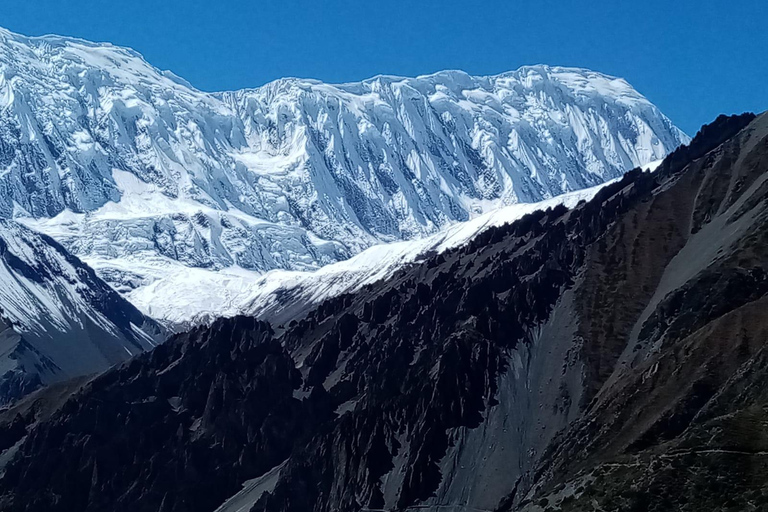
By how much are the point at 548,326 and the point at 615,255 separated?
1983 centimetres

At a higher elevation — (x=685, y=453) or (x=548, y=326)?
(x=548, y=326)

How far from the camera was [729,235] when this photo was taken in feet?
583

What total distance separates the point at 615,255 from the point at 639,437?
73601mm

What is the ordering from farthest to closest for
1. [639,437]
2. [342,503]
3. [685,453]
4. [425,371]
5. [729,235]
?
[425,371]
[729,235]
[342,503]
[639,437]
[685,453]

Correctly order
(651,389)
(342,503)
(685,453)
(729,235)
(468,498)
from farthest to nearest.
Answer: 1. (729,235)
2. (342,503)
3. (468,498)
4. (651,389)
5. (685,453)

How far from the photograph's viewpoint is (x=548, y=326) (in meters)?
192

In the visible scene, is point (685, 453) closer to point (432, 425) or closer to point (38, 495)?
point (432, 425)

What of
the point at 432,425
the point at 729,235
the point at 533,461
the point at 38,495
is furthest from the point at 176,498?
the point at 729,235

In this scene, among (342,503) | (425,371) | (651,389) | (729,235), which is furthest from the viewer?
(425,371)

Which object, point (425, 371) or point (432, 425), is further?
point (425, 371)

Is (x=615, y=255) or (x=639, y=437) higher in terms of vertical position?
(x=615, y=255)

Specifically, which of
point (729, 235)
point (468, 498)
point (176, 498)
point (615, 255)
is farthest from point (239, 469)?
point (729, 235)

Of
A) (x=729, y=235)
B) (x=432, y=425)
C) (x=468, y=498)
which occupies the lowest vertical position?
(x=468, y=498)

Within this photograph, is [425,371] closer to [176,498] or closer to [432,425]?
[432,425]
